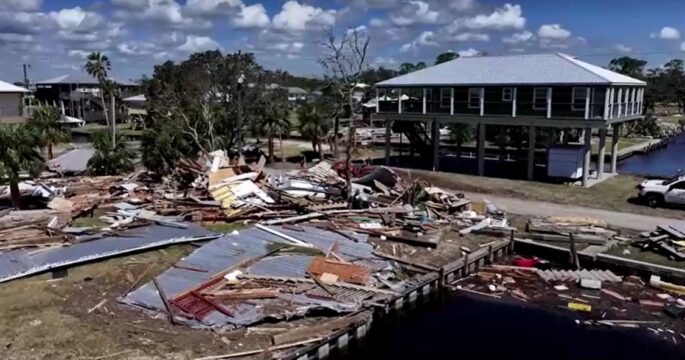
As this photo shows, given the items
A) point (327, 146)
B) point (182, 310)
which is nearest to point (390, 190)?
point (182, 310)

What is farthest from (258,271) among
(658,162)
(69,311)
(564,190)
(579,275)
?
(658,162)

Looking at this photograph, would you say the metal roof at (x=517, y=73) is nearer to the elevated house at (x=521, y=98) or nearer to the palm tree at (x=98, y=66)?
the elevated house at (x=521, y=98)

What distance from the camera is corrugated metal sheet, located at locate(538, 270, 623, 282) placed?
21.9m

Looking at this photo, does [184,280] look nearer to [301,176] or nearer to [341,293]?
[341,293]

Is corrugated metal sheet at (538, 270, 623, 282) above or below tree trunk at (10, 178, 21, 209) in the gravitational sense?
below

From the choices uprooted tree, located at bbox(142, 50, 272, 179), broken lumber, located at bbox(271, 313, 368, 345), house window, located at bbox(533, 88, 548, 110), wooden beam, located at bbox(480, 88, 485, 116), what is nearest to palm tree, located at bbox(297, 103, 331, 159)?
uprooted tree, located at bbox(142, 50, 272, 179)

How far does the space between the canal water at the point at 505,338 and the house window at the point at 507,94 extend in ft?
71.1

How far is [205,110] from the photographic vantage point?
43.6m

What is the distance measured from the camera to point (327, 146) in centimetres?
6272

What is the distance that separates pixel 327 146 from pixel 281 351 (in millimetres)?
48090

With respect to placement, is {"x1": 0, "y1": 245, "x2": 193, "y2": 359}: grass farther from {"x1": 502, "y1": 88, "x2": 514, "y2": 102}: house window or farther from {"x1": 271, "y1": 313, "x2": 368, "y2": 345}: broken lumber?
{"x1": 502, "y1": 88, "x2": 514, "y2": 102}: house window

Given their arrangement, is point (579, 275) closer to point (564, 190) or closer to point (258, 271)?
point (258, 271)

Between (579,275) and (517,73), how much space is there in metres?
21.5

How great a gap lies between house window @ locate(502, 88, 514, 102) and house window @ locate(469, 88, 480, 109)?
5.87ft
